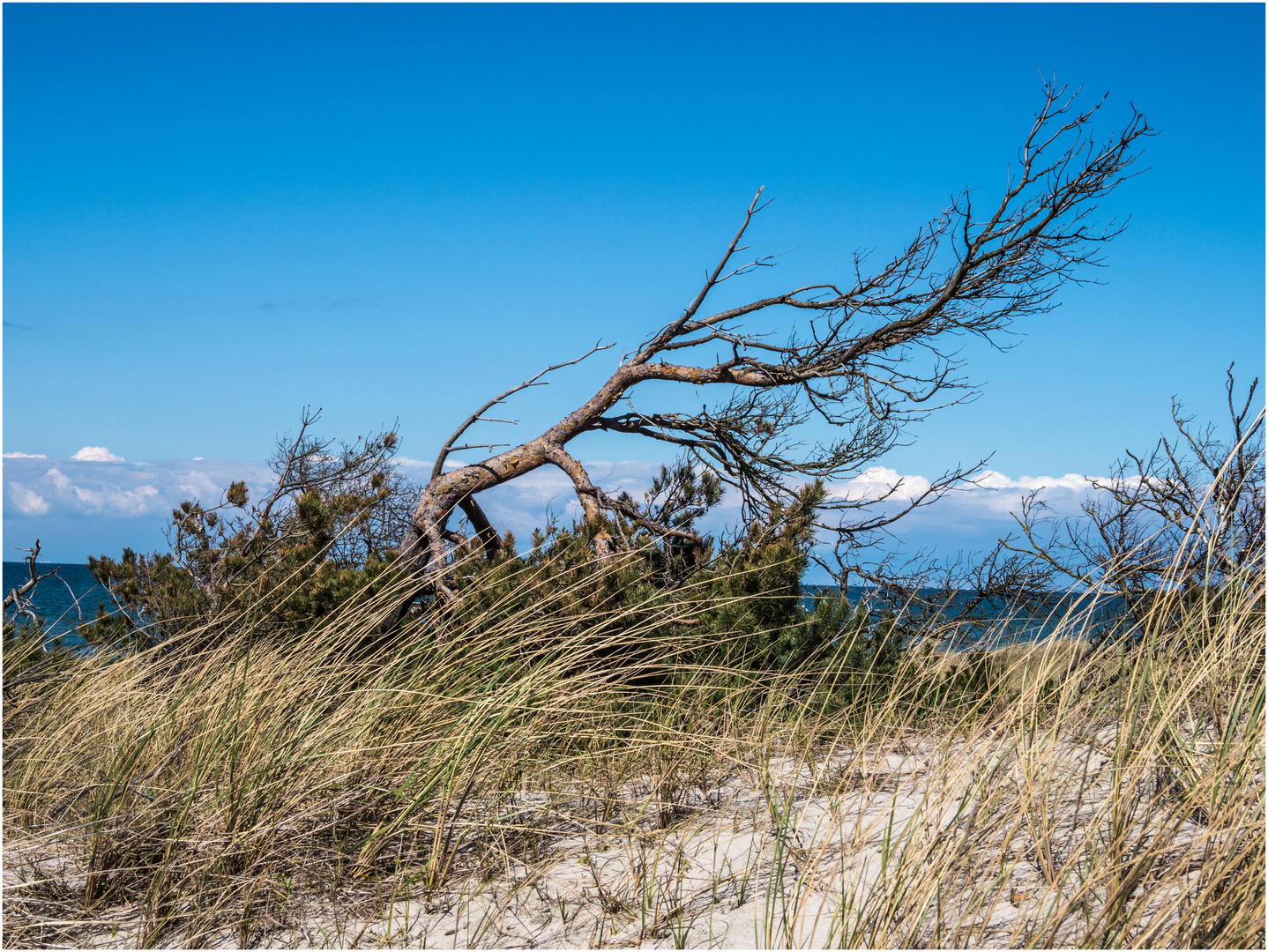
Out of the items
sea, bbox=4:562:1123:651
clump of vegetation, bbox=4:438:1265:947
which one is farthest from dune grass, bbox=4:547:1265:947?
sea, bbox=4:562:1123:651

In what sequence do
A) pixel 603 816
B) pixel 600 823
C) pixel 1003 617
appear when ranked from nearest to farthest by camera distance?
pixel 600 823, pixel 603 816, pixel 1003 617

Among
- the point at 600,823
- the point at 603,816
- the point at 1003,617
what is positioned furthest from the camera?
the point at 1003,617

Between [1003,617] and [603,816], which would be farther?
[1003,617]

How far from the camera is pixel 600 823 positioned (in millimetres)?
3152

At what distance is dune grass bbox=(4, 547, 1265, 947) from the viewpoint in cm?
238

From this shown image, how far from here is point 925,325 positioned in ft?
24.0

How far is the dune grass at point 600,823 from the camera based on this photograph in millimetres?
2385

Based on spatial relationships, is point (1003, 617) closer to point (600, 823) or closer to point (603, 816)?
point (603, 816)

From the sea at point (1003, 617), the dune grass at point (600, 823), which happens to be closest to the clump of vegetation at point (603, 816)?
the dune grass at point (600, 823)

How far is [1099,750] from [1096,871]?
0.82 m

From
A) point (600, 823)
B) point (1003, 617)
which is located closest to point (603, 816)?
point (600, 823)

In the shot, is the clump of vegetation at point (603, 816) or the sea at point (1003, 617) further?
the sea at point (1003, 617)

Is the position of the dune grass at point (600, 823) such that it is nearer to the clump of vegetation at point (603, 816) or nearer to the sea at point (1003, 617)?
the clump of vegetation at point (603, 816)

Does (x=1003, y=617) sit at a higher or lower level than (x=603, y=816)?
higher
